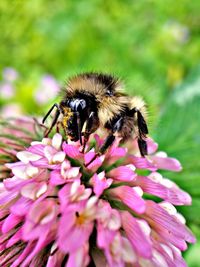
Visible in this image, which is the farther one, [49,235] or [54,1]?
[54,1]

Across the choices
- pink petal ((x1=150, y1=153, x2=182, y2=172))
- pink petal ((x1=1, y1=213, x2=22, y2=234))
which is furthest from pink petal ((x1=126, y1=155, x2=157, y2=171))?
pink petal ((x1=1, y1=213, x2=22, y2=234))

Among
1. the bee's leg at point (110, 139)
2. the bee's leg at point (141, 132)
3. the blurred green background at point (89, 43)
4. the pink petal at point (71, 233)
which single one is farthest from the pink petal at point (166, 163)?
the blurred green background at point (89, 43)

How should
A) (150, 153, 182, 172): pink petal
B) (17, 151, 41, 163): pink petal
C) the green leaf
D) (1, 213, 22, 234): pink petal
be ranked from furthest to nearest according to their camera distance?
the green leaf
(150, 153, 182, 172): pink petal
(17, 151, 41, 163): pink petal
(1, 213, 22, 234): pink petal

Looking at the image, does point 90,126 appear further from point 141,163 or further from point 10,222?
point 10,222

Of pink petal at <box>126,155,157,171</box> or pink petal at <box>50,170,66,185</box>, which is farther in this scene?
pink petal at <box>126,155,157,171</box>

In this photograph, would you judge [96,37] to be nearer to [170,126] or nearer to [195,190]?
[170,126]

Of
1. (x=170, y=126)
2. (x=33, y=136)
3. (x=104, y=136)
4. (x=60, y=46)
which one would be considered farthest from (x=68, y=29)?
(x=104, y=136)

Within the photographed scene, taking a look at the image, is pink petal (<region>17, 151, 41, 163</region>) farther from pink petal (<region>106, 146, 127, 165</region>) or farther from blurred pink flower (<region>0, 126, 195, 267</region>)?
pink petal (<region>106, 146, 127, 165</region>)
